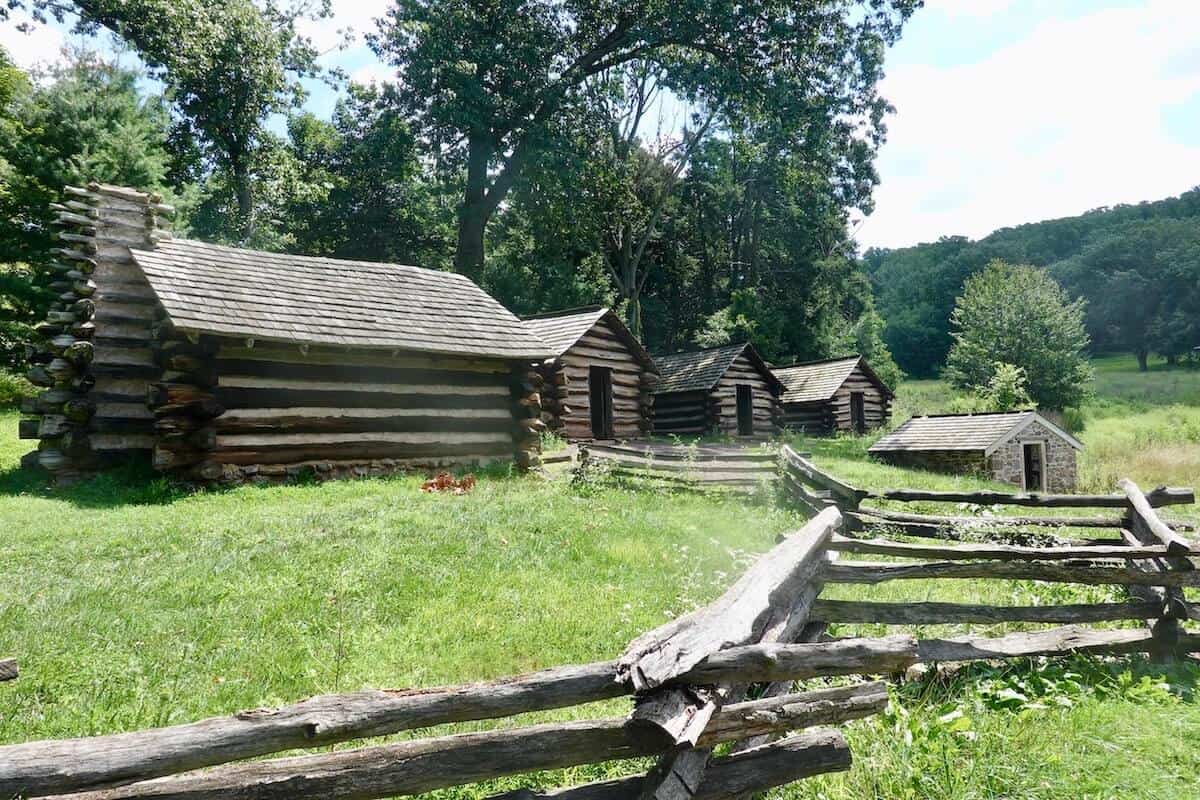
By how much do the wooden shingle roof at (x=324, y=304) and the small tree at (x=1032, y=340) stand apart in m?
30.4

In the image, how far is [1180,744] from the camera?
13.3ft

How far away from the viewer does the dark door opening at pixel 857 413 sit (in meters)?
35.9

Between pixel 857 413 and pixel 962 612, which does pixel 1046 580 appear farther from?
pixel 857 413

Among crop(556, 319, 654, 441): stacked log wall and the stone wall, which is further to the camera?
crop(556, 319, 654, 441): stacked log wall

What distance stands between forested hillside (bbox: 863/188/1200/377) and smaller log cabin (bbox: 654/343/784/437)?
1671 inches

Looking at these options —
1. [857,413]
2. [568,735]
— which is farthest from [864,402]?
[568,735]

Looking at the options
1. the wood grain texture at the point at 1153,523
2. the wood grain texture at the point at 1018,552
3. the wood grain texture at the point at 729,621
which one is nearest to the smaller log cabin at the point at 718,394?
the wood grain texture at the point at 1153,523

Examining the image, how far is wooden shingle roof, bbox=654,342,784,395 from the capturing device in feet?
94.9

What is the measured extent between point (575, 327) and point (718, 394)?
796 cm

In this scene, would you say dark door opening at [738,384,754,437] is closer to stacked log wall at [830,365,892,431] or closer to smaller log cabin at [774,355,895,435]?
smaller log cabin at [774,355,895,435]

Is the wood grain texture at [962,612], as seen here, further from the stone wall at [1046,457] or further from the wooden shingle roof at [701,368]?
the wooden shingle roof at [701,368]

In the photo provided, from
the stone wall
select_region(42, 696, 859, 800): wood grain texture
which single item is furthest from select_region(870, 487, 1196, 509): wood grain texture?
the stone wall

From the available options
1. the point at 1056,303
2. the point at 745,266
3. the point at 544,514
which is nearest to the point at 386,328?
the point at 544,514

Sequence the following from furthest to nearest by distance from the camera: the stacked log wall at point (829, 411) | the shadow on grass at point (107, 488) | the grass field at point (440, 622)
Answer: the stacked log wall at point (829, 411) < the shadow on grass at point (107, 488) < the grass field at point (440, 622)
